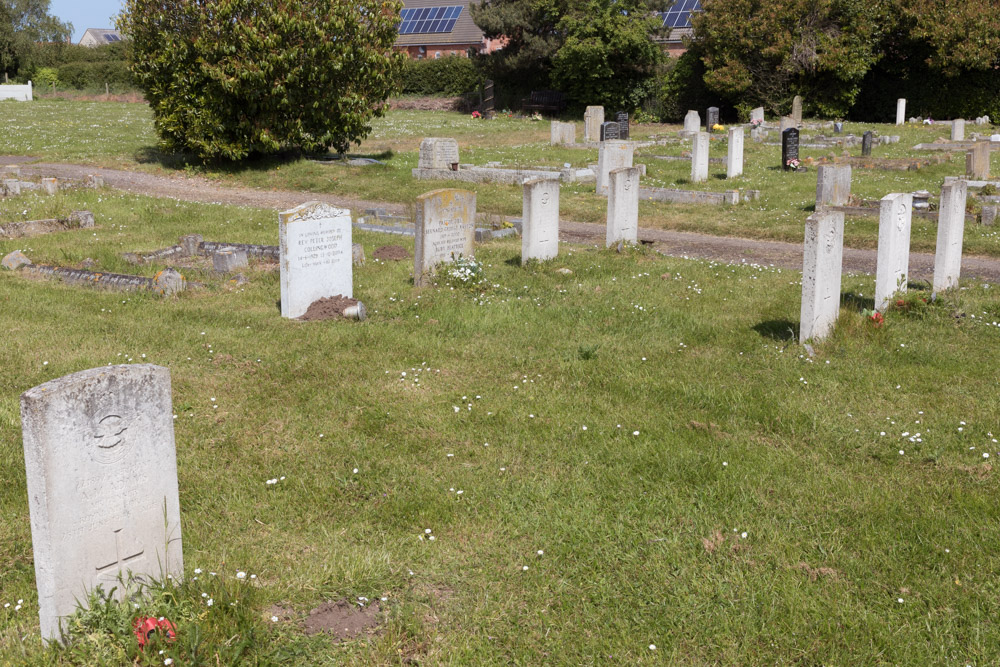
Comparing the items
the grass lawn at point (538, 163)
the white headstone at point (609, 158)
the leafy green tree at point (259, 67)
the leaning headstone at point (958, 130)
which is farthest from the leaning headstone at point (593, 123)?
the white headstone at point (609, 158)

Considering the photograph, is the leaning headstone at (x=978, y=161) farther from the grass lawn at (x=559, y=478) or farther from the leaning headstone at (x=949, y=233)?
the grass lawn at (x=559, y=478)

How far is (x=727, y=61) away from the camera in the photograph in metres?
37.9

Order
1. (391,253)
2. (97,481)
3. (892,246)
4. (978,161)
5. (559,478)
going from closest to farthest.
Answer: (97,481) → (559,478) → (892,246) → (391,253) → (978,161)

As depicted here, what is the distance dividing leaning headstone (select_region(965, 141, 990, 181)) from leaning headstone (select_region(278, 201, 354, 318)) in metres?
15.0

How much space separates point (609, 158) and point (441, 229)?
368 inches

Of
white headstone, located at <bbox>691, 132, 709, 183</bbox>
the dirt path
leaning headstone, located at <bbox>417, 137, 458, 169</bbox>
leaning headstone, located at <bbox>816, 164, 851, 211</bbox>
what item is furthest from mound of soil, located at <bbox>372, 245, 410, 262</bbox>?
white headstone, located at <bbox>691, 132, 709, 183</bbox>

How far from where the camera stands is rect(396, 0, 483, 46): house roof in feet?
194

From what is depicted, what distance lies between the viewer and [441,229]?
11.5 m

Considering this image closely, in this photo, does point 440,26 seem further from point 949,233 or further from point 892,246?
point 892,246

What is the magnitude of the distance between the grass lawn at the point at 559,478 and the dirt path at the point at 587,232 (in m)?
3.01

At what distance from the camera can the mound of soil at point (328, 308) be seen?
32.3 ft

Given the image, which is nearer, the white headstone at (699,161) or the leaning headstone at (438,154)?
the white headstone at (699,161)

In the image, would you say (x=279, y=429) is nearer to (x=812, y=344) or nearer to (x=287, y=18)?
(x=812, y=344)

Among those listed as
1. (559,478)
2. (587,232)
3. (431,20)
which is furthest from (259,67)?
(431,20)
